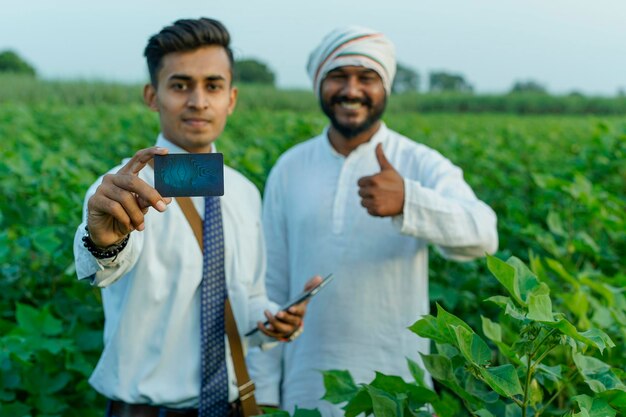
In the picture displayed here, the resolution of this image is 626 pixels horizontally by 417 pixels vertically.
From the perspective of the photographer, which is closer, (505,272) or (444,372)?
(505,272)

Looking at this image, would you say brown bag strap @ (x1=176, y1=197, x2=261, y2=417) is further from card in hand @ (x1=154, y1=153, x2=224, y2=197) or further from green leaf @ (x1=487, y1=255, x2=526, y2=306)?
green leaf @ (x1=487, y1=255, x2=526, y2=306)

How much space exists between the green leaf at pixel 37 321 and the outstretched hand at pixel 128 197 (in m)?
0.87

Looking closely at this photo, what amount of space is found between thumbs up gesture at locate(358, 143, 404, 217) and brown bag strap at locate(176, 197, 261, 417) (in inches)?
21.5

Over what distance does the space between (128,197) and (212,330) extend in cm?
65

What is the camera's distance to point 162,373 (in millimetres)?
1984

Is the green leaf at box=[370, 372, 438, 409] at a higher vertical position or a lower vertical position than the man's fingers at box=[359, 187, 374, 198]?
lower

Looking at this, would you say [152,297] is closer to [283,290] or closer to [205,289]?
[205,289]

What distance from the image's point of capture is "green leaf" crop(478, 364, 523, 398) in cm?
123

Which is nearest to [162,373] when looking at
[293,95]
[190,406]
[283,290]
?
[190,406]

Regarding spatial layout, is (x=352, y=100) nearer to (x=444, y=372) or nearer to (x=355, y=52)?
(x=355, y=52)

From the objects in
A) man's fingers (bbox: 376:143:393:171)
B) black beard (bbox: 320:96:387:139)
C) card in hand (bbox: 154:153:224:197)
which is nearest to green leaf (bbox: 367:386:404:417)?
card in hand (bbox: 154:153:224:197)

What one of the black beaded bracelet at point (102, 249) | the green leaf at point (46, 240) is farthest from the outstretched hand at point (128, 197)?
the green leaf at point (46, 240)

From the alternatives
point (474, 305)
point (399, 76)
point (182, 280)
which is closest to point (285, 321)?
point (182, 280)

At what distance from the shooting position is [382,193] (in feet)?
7.88
